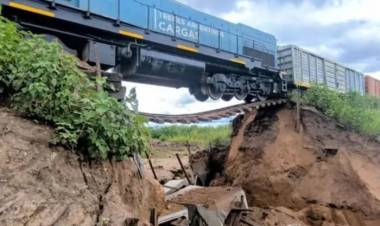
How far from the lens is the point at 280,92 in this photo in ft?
53.9

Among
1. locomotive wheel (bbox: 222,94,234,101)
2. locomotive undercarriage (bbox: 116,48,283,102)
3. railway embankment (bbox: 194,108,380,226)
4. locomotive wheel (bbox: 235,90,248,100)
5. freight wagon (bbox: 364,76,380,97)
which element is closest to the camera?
locomotive undercarriage (bbox: 116,48,283,102)

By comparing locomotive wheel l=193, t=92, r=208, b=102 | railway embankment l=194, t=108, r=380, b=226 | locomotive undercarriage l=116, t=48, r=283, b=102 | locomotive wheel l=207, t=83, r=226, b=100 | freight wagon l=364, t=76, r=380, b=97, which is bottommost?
railway embankment l=194, t=108, r=380, b=226

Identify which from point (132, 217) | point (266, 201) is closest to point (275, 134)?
point (266, 201)

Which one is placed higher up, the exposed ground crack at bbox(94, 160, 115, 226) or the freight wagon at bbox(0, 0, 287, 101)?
the freight wagon at bbox(0, 0, 287, 101)

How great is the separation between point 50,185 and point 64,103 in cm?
112

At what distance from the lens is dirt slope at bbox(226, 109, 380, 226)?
12.3 metres

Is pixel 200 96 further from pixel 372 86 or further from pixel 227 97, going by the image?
pixel 372 86

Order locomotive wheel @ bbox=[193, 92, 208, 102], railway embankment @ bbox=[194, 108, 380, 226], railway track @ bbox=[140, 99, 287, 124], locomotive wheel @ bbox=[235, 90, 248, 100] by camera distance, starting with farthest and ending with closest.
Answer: locomotive wheel @ bbox=[235, 90, 248, 100] → locomotive wheel @ bbox=[193, 92, 208, 102] → railway embankment @ bbox=[194, 108, 380, 226] → railway track @ bbox=[140, 99, 287, 124]

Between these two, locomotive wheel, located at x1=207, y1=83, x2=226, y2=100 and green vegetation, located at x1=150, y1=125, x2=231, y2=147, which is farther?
green vegetation, located at x1=150, y1=125, x2=231, y2=147

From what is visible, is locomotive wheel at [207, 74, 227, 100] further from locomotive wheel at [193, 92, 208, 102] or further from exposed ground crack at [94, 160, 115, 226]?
exposed ground crack at [94, 160, 115, 226]

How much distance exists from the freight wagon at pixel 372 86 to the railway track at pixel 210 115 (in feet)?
39.4

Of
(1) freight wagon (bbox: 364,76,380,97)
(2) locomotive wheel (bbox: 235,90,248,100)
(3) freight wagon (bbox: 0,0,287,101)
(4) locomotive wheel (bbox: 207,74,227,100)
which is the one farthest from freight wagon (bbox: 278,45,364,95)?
(4) locomotive wheel (bbox: 207,74,227,100)

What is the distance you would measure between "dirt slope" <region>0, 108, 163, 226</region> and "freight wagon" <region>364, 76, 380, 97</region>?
2195cm

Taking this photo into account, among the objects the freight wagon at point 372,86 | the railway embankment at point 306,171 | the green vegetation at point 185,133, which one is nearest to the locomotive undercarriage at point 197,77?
the railway embankment at point 306,171
